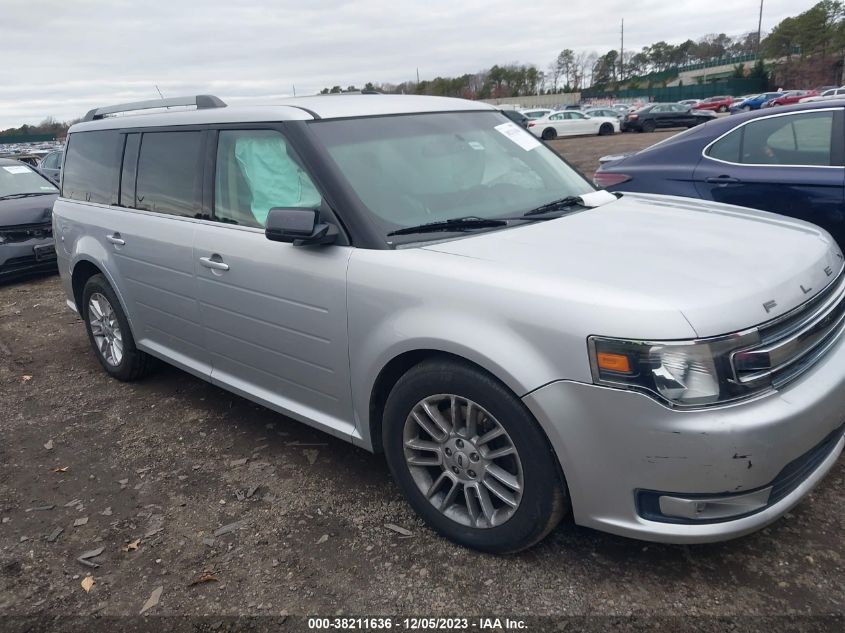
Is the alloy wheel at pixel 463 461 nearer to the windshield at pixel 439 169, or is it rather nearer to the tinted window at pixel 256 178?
the windshield at pixel 439 169

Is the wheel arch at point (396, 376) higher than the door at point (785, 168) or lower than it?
lower

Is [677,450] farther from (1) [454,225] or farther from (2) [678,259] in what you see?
(1) [454,225]

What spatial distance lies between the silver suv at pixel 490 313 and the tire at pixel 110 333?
0.54 m

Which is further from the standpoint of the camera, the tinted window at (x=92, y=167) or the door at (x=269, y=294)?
the tinted window at (x=92, y=167)

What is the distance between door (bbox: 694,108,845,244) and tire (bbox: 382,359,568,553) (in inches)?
129

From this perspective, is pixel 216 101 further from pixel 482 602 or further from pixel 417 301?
pixel 482 602

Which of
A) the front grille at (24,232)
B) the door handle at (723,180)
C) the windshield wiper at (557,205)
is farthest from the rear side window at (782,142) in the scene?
the front grille at (24,232)

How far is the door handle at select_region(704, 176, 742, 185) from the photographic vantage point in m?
4.92

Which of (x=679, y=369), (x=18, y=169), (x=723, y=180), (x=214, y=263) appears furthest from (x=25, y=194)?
(x=679, y=369)

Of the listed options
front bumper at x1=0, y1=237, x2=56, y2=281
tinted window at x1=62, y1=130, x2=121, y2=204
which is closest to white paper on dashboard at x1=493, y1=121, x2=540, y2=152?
tinted window at x1=62, y1=130, x2=121, y2=204

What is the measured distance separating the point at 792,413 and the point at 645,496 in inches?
21.5

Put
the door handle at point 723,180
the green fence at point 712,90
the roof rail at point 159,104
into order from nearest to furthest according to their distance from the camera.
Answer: the roof rail at point 159,104 → the door handle at point 723,180 → the green fence at point 712,90

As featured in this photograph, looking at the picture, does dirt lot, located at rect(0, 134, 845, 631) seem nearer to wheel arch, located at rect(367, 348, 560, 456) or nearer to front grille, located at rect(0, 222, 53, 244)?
wheel arch, located at rect(367, 348, 560, 456)

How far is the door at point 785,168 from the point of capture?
177 inches
